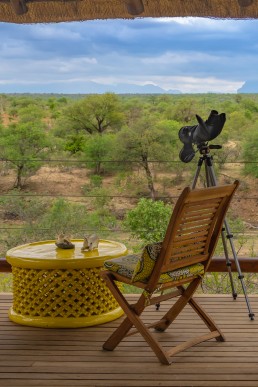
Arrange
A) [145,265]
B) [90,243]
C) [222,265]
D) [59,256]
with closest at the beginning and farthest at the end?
[145,265]
[59,256]
[90,243]
[222,265]

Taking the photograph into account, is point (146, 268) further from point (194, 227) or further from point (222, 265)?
point (222, 265)

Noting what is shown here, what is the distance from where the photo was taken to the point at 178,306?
3270mm

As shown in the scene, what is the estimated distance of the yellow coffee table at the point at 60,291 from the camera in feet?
11.4

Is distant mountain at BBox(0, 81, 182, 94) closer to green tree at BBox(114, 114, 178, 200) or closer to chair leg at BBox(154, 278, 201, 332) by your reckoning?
green tree at BBox(114, 114, 178, 200)

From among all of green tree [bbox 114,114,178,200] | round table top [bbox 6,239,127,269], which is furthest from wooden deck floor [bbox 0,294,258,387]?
green tree [bbox 114,114,178,200]

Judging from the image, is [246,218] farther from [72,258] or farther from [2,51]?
[2,51]

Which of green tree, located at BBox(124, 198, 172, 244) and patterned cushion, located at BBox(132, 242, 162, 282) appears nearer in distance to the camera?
patterned cushion, located at BBox(132, 242, 162, 282)

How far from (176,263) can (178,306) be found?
380 mm

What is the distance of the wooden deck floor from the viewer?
2.70m

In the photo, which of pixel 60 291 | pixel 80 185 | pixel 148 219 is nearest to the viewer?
pixel 60 291

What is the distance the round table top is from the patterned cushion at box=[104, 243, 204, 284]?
0.36 meters

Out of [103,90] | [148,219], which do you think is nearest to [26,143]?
[103,90]

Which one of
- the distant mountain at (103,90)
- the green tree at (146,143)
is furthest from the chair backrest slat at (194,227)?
the distant mountain at (103,90)

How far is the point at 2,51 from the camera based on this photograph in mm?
18375
